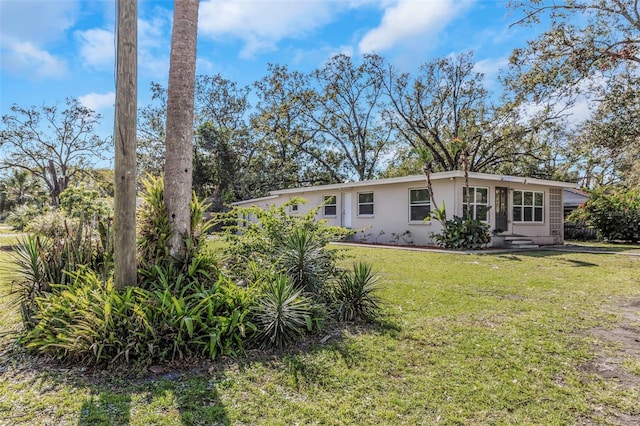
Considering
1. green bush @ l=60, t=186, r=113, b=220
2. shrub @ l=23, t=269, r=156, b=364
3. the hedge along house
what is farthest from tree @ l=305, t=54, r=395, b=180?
shrub @ l=23, t=269, r=156, b=364

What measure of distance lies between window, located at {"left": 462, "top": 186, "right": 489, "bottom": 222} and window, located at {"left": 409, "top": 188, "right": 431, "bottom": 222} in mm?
1361

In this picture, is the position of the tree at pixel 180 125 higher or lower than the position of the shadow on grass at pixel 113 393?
higher

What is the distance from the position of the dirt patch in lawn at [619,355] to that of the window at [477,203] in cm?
947

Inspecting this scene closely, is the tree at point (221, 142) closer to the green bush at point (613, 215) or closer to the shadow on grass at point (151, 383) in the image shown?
the green bush at point (613, 215)

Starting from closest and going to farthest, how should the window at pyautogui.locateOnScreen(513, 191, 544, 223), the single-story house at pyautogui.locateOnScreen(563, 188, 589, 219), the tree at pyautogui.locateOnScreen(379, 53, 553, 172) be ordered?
1. the window at pyautogui.locateOnScreen(513, 191, 544, 223)
2. the single-story house at pyautogui.locateOnScreen(563, 188, 589, 219)
3. the tree at pyautogui.locateOnScreen(379, 53, 553, 172)

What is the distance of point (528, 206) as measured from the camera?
16.7 m

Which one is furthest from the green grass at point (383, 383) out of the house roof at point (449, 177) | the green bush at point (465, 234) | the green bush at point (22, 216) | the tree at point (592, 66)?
the green bush at point (22, 216)

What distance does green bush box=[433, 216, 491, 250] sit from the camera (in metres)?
13.5

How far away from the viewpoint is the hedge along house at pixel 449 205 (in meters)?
14.7

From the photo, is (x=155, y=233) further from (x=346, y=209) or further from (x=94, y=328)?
(x=346, y=209)

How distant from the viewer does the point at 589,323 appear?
4.78 meters

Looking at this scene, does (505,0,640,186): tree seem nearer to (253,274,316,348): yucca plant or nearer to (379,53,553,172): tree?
(253,274,316,348): yucca plant

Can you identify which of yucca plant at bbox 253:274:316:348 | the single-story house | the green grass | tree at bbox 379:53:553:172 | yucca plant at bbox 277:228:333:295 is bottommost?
the green grass

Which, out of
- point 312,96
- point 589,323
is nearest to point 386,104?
point 312,96
